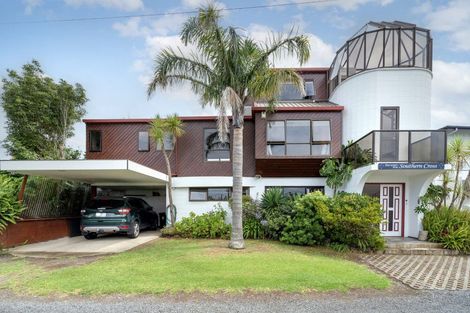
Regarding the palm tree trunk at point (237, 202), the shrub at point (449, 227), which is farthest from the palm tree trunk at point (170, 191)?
the shrub at point (449, 227)

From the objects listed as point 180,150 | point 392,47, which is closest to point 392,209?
point 392,47

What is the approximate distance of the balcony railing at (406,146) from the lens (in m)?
10.2

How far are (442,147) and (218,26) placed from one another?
8.31m

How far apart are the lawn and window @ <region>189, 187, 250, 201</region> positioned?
16.5ft

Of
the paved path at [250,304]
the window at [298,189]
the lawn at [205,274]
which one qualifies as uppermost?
the window at [298,189]

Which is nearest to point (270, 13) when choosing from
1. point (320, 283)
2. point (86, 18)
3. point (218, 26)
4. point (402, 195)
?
point (218, 26)

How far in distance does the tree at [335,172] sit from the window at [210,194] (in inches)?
173

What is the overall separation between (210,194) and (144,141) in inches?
162

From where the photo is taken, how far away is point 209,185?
14.2 m

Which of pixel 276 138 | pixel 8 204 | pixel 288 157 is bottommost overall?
pixel 8 204

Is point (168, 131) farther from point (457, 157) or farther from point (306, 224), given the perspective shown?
point (457, 157)

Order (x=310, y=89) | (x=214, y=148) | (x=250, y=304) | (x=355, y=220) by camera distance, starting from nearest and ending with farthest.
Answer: (x=250, y=304)
(x=355, y=220)
(x=214, y=148)
(x=310, y=89)

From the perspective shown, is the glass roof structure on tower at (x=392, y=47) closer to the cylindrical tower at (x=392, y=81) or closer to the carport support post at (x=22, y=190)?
the cylindrical tower at (x=392, y=81)

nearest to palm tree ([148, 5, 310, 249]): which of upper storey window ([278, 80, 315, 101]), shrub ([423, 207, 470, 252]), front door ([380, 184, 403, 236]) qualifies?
front door ([380, 184, 403, 236])
